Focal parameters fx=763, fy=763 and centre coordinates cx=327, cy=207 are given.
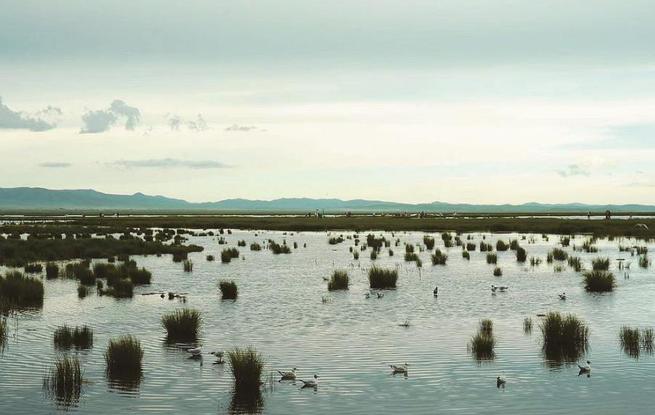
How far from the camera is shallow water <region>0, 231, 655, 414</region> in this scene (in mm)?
13203

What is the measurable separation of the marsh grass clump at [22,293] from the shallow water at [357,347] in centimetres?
45

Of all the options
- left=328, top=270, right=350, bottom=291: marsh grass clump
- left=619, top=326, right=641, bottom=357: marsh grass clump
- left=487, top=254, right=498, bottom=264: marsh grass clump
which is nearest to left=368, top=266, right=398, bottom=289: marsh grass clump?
left=328, top=270, right=350, bottom=291: marsh grass clump

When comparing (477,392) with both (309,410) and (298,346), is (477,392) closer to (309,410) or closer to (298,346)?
(309,410)

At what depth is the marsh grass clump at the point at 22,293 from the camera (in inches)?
980

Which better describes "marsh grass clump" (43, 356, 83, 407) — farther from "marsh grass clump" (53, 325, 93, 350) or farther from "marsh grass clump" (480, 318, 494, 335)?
"marsh grass clump" (480, 318, 494, 335)

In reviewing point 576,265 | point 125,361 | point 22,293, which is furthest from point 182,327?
point 576,265

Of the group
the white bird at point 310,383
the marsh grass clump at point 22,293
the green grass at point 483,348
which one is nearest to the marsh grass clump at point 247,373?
the white bird at point 310,383

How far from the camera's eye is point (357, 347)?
1788 centimetres

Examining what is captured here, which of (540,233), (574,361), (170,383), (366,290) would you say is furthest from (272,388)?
(540,233)

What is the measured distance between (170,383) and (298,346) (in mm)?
4245

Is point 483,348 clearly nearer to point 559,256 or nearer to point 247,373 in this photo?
point 247,373

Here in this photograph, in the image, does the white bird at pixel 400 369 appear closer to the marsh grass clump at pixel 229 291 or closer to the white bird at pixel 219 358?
the white bird at pixel 219 358

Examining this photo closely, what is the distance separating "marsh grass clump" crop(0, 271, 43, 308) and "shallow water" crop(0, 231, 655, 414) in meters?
0.45

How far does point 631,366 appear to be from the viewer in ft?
51.7
